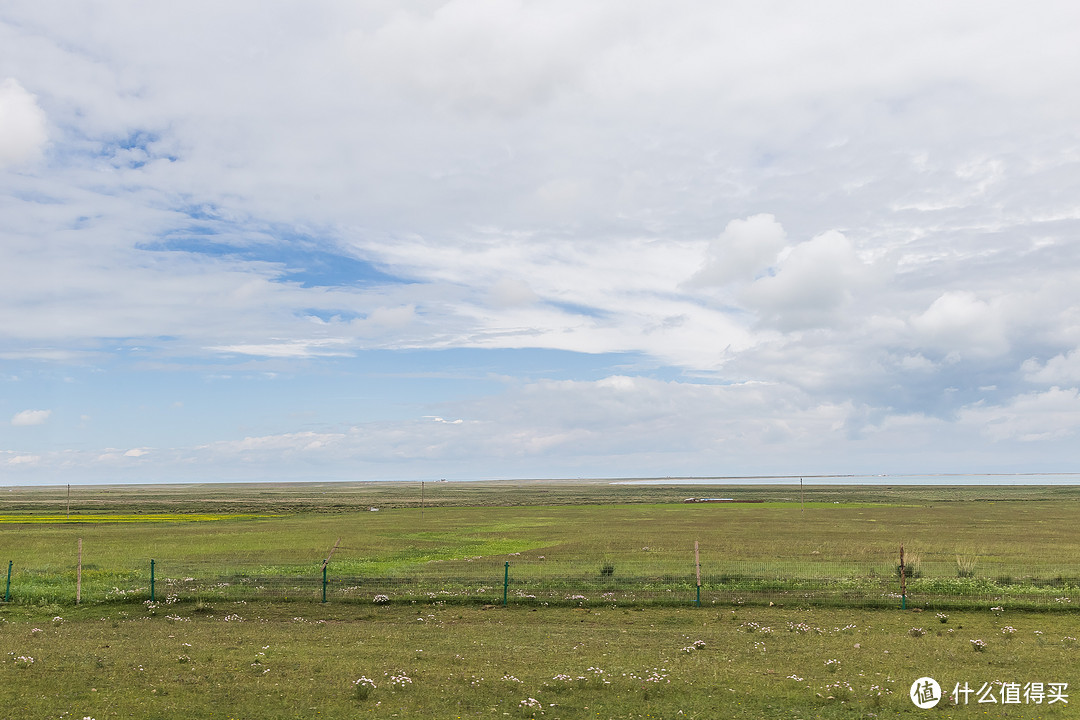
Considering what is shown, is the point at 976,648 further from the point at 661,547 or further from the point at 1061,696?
the point at 661,547

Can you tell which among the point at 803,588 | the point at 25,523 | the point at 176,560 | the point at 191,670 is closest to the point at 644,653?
the point at 191,670

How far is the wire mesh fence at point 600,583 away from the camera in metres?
24.5

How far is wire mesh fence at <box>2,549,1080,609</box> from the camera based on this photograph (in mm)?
24484

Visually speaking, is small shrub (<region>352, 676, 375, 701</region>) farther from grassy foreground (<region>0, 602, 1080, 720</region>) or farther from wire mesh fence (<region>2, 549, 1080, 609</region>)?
wire mesh fence (<region>2, 549, 1080, 609</region>)

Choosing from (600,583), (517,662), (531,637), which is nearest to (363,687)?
(517,662)

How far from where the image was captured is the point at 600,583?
28234mm

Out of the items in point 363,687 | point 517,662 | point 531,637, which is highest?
point 363,687

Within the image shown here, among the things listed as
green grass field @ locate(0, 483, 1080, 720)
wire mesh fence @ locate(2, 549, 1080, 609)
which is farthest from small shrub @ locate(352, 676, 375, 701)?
wire mesh fence @ locate(2, 549, 1080, 609)

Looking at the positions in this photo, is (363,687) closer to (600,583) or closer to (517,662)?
(517,662)

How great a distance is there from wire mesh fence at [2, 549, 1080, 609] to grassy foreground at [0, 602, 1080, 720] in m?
1.42

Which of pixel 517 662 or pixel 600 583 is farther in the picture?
pixel 600 583

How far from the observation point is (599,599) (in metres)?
24.6

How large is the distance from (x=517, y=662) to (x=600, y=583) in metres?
12.4

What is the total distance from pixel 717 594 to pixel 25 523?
266 feet
